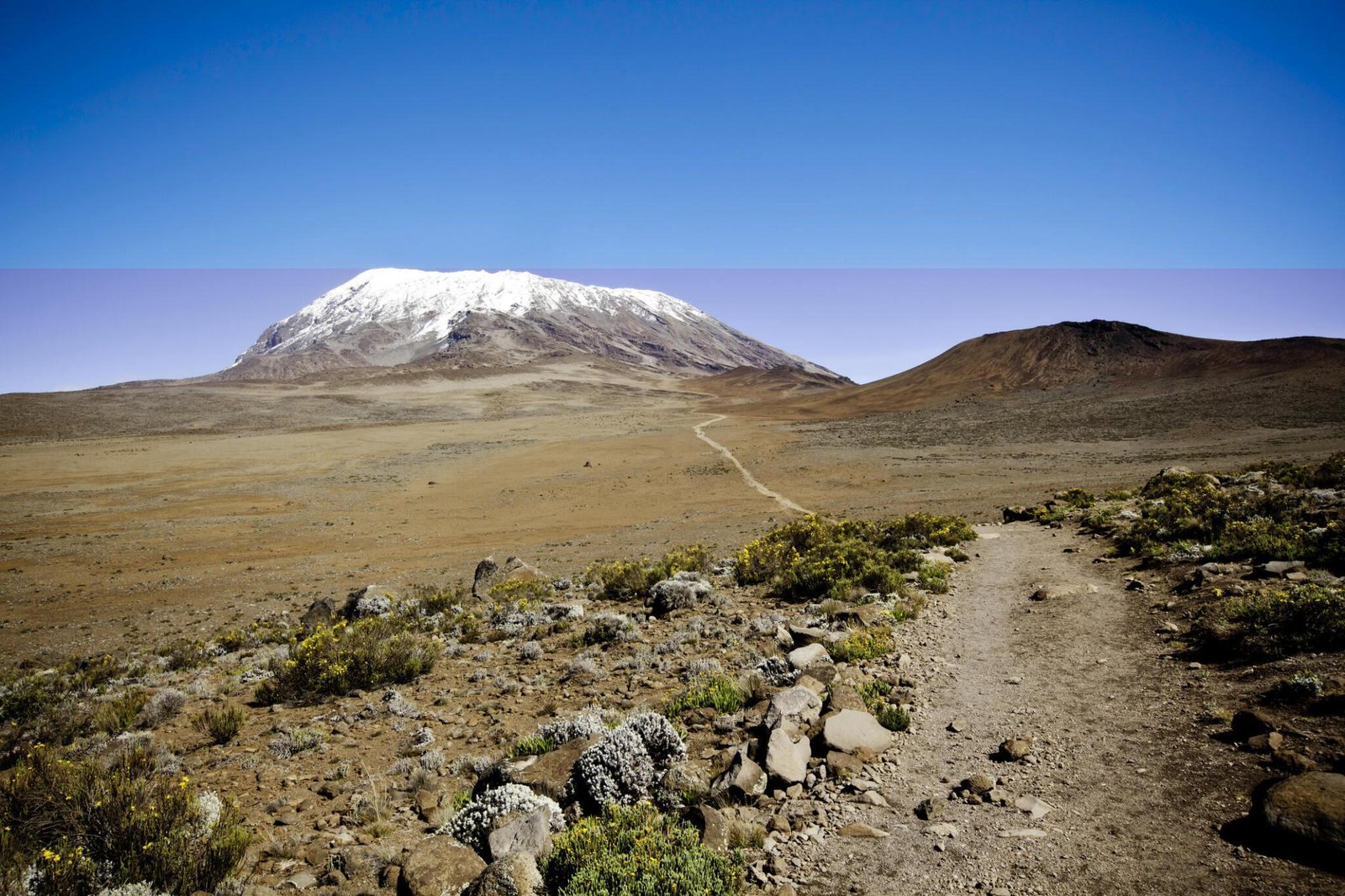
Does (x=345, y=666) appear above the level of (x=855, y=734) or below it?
below

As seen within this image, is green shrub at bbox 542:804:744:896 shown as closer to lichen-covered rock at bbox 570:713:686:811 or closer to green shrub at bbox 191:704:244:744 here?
lichen-covered rock at bbox 570:713:686:811

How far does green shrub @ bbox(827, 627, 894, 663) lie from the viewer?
754 centimetres

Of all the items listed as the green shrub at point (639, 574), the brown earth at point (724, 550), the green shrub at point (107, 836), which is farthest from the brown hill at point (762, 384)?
the green shrub at point (107, 836)

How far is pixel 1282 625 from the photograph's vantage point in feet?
21.6

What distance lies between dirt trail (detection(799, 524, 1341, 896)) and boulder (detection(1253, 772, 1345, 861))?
0.19m

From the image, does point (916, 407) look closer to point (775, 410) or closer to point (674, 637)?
point (775, 410)

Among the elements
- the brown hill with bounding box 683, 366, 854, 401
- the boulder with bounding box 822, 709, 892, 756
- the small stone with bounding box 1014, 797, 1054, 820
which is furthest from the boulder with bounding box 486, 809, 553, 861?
the brown hill with bounding box 683, 366, 854, 401

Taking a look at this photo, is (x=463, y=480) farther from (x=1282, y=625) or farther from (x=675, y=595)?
(x=1282, y=625)

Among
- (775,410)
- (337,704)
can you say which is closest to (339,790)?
(337,704)

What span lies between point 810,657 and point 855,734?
189 cm

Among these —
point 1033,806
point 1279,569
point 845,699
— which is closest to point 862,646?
point 845,699

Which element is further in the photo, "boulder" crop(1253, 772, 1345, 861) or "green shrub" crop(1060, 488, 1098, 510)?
"green shrub" crop(1060, 488, 1098, 510)

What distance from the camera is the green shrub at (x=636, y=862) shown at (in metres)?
3.72

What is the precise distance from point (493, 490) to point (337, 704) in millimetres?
27239
